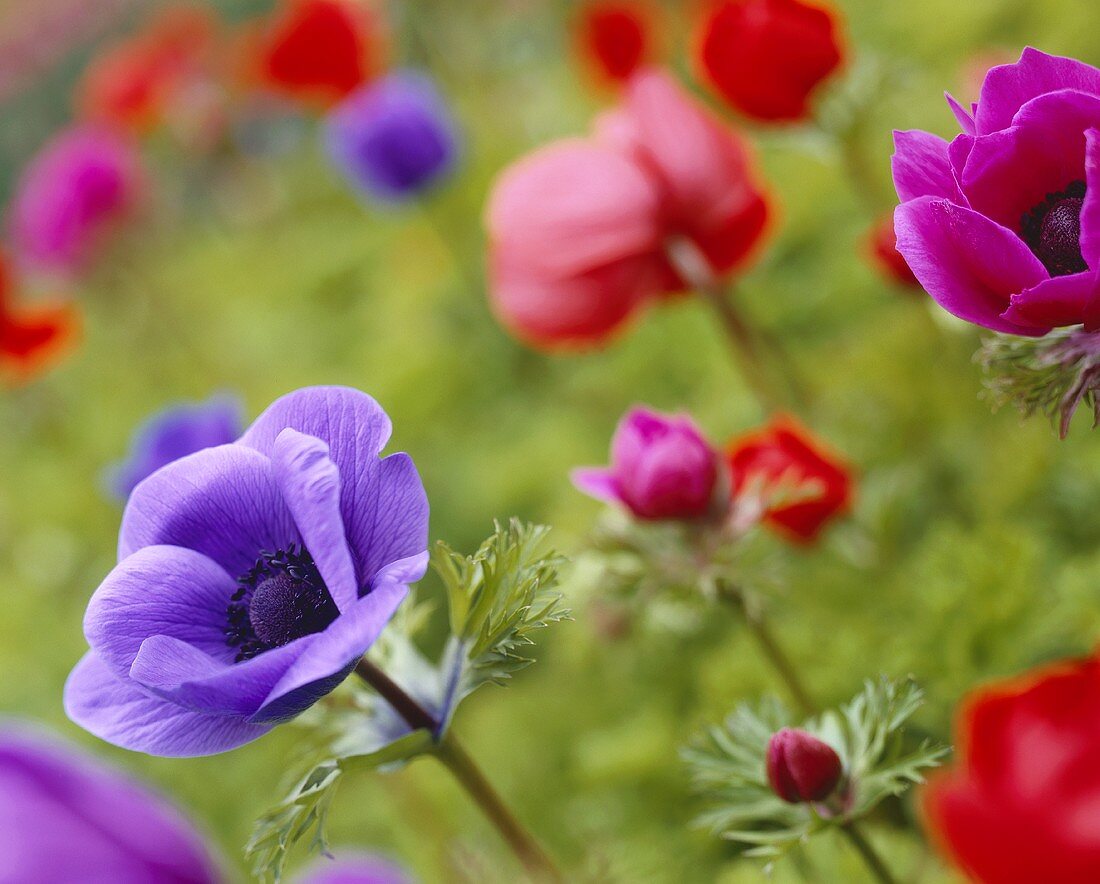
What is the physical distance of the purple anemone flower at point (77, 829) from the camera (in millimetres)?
325

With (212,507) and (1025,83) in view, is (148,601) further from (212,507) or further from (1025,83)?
(1025,83)

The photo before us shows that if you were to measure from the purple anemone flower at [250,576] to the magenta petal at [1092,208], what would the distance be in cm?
22

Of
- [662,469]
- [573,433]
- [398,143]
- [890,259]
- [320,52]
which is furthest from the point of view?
[320,52]

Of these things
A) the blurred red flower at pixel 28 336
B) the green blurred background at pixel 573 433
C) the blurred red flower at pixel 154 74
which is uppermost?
the blurred red flower at pixel 154 74

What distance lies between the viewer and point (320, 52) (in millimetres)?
1651

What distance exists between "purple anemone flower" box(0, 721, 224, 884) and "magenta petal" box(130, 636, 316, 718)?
4cm

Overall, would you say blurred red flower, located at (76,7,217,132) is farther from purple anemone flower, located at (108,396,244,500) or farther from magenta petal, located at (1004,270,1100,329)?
magenta petal, located at (1004,270,1100,329)

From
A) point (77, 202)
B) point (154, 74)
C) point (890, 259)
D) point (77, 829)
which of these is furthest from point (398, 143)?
point (77, 829)

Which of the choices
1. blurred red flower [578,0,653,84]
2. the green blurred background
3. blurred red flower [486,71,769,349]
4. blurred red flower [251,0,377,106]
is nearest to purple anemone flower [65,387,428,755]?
the green blurred background

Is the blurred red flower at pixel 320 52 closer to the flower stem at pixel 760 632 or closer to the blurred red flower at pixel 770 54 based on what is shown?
the blurred red flower at pixel 770 54

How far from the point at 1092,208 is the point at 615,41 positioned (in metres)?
1.10

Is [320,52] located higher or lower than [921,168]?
higher

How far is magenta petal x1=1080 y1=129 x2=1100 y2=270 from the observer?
1.08 ft

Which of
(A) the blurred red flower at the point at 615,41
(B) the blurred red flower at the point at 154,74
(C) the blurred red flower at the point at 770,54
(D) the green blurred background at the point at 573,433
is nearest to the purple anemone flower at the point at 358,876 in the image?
(D) the green blurred background at the point at 573,433
